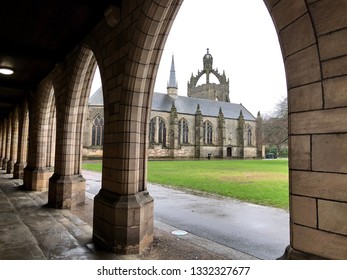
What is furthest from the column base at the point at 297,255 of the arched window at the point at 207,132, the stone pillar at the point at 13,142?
the arched window at the point at 207,132

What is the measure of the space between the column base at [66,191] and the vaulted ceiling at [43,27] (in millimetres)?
3169

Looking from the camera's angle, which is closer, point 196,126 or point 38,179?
point 38,179

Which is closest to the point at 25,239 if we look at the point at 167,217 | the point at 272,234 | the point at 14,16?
the point at 167,217

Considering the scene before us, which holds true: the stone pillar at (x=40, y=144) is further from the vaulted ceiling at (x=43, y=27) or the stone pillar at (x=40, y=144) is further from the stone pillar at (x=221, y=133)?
the stone pillar at (x=221, y=133)

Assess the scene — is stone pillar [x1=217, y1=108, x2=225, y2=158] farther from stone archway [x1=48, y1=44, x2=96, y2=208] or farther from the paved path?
stone archway [x1=48, y1=44, x2=96, y2=208]

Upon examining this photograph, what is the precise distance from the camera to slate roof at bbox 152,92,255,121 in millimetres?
44469

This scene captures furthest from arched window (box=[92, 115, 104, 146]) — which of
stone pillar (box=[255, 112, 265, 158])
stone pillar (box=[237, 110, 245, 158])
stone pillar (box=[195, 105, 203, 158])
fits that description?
stone pillar (box=[255, 112, 265, 158])

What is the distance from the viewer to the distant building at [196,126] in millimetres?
41353

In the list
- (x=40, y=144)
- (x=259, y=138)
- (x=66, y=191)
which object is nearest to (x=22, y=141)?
(x=40, y=144)

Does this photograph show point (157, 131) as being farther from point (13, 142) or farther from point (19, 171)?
point (19, 171)

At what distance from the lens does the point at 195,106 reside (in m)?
48.5

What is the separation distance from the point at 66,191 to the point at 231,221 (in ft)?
13.7

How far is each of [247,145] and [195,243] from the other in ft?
164

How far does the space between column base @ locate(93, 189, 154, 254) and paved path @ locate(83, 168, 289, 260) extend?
1.49 meters
